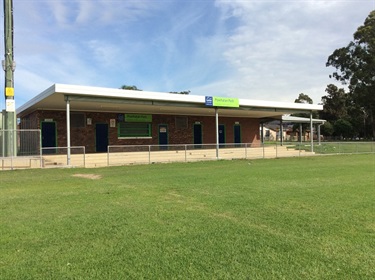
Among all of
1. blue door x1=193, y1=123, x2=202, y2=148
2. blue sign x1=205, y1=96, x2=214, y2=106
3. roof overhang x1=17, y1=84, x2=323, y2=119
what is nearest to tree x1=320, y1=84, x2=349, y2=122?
roof overhang x1=17, y1=84, x2=323, y2=119

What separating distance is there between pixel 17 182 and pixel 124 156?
24.3ft

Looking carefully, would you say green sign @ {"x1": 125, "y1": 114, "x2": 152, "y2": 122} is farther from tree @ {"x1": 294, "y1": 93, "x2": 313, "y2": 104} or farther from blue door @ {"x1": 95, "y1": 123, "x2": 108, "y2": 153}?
tree @ {"x1": 294, "y1": 93, "x2": 313, "y2": 104}

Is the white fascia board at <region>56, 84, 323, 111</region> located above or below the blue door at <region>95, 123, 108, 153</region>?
above

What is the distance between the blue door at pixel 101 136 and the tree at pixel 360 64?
48.5 m

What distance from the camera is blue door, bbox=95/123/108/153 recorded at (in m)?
25.3

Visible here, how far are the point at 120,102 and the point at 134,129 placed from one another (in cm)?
643

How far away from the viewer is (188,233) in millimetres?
5703

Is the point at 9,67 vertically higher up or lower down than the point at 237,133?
higher up

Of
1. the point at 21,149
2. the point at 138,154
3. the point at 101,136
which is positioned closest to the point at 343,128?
the point at 101,136

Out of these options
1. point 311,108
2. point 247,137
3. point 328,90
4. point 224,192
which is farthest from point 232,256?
point 328,90

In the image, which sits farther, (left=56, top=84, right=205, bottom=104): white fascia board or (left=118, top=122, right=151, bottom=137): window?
(left=118, top=122, right=151, bottom=137): window

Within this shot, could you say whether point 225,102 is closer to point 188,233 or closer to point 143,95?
point 143,95

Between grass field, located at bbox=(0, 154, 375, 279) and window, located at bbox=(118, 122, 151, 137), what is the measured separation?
1594 centimetres

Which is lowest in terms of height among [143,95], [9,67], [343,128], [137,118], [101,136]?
[101,136]
